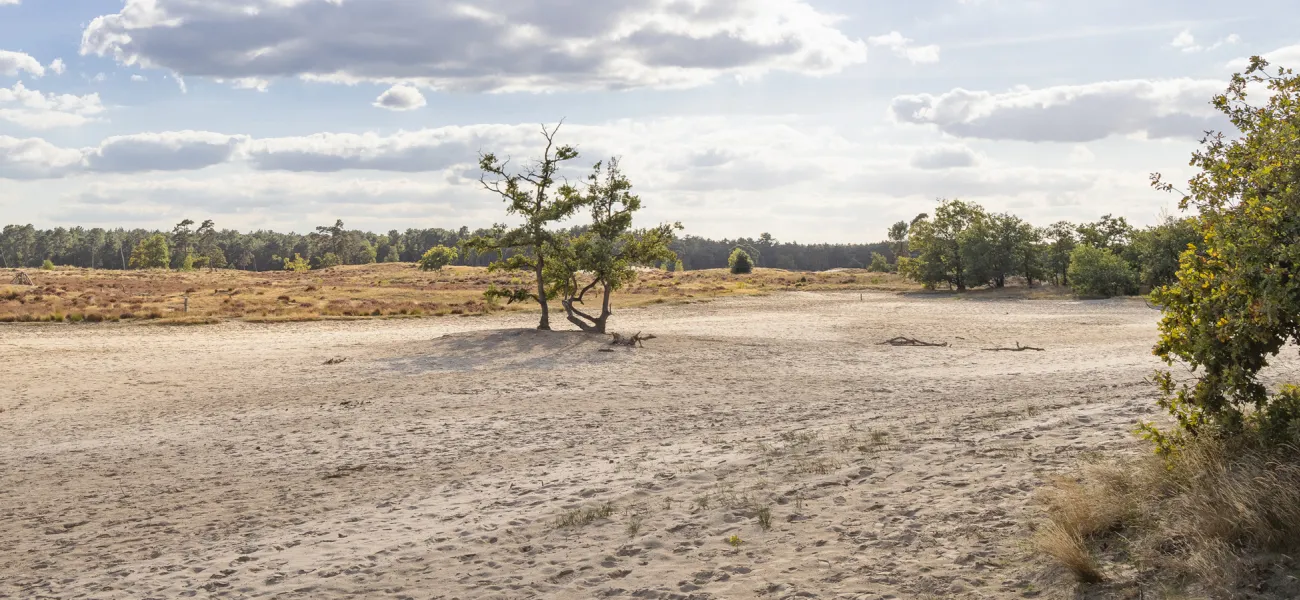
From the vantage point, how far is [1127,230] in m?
75.7

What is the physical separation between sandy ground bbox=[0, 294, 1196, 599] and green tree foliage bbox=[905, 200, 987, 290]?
49462mm

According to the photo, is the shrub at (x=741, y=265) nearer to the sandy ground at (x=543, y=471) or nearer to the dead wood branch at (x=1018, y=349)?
the dead wood branch at (x=1018, y=349)

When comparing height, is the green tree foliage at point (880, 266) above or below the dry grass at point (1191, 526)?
above

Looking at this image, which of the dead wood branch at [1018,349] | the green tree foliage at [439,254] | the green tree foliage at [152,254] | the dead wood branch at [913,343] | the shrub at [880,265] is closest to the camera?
the dead wood branch at [1018,349]

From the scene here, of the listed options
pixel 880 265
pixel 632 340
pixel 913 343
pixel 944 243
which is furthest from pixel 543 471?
pixel 880 265

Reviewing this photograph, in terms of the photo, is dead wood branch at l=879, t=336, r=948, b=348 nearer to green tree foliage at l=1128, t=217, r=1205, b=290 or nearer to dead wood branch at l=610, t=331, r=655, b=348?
dead wood branch at l=610, t=331, r=655, b=348

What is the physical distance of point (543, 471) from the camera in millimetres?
12594

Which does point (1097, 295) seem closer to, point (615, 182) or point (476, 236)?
point (615, 182)

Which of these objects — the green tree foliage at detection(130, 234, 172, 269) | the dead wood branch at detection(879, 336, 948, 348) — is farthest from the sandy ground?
the green tree foliage at detection(130, 234, 172, 269)

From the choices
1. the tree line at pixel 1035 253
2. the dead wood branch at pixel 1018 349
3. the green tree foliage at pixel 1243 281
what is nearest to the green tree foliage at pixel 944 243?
the tree line at pixel 1035 253

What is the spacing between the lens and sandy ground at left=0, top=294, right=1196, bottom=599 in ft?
27.7

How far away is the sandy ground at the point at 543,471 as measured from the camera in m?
8.43

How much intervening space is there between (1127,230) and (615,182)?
59179 mm

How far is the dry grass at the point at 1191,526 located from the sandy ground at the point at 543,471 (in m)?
0.53
